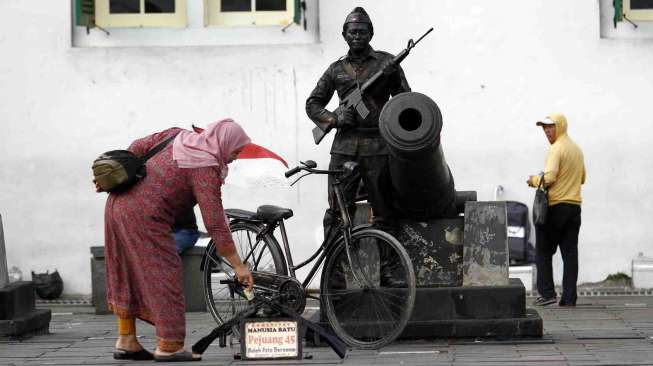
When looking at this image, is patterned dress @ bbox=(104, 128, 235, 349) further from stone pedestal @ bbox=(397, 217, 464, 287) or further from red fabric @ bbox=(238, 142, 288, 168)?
red fabric @ bbox=(238, 142, 288, 168)

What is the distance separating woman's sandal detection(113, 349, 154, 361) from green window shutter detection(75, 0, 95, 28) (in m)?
7.39

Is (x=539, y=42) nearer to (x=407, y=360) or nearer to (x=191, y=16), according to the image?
(x=191, y=16)

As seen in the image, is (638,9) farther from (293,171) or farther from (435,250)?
(293,171)

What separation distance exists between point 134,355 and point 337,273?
131 cm

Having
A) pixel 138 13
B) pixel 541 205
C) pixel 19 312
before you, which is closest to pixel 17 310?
pixel 19 312

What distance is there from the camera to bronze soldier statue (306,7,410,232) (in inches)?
375

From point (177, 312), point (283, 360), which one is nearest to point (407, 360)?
point (283, 360)

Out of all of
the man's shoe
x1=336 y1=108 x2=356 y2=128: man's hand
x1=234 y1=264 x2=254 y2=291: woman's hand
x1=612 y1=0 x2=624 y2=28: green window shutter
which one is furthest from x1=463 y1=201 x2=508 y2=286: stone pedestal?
x1=612 y1=0 x2=624 y2=28: green window shutter

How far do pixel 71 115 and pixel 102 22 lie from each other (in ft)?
3.40

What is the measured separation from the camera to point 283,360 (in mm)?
8312

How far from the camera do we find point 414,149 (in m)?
8.87

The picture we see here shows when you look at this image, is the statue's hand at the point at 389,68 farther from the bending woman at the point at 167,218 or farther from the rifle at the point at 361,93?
the bending woman at the point at 167,218

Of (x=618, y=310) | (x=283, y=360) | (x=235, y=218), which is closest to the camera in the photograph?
(x=283, y=360)

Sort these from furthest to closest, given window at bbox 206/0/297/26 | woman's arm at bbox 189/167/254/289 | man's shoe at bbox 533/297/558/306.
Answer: window at bbox 206/0/297/26 < man's shoe at bbox 533/297/558/306 < woman's arm at bbox 189/167/254/289
